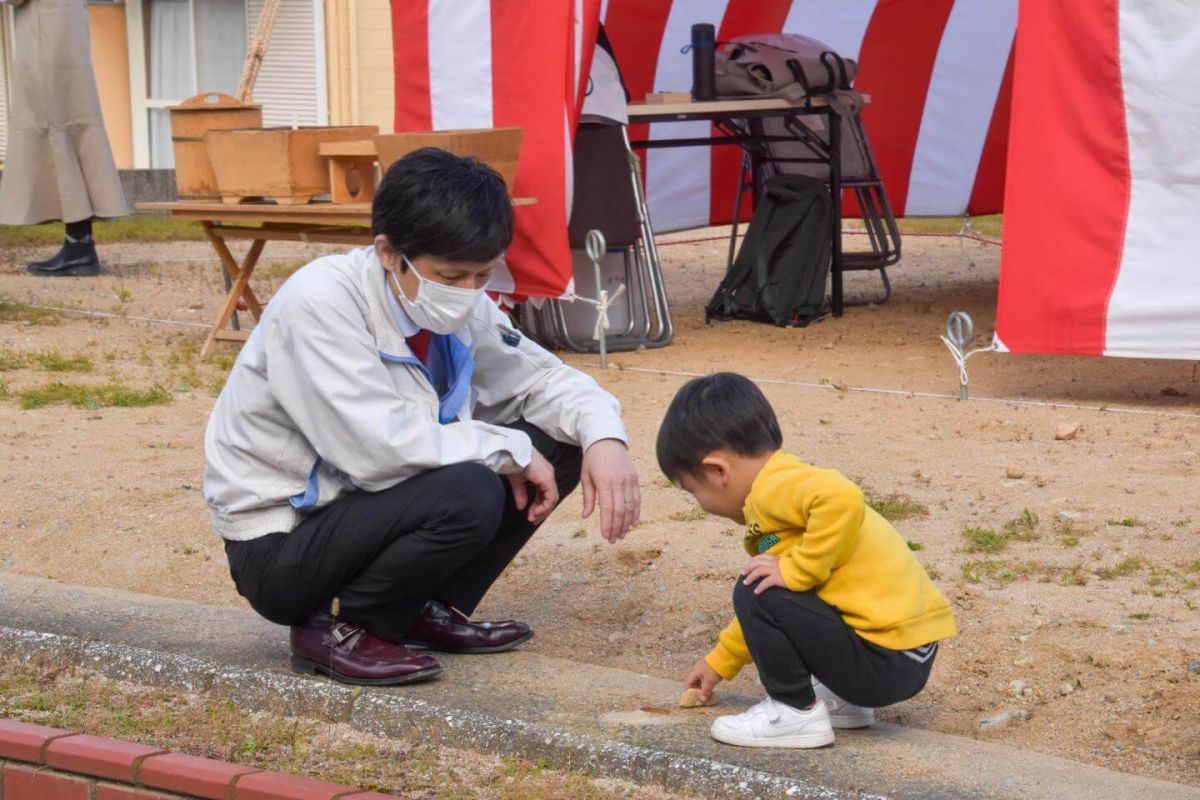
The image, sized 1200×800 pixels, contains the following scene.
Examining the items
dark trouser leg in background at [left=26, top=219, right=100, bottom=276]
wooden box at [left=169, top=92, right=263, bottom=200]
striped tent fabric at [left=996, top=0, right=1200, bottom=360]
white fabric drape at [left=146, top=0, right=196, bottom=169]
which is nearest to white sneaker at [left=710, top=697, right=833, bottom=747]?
striped tent fabric at [left=996, top=0, right=1200, bottom=360]

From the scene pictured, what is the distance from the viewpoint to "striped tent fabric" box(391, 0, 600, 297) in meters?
6.80

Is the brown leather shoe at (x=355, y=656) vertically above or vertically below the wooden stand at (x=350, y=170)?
below

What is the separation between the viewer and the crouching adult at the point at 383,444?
289 cm

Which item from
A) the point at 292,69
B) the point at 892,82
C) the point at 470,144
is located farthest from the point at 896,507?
the point at 292,69

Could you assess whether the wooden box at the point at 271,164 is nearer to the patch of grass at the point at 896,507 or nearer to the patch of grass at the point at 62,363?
the patch of grass at the point at 62,363

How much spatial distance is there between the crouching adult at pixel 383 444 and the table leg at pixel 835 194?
5423 millimetres

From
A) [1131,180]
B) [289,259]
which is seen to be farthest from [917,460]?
[289,259]

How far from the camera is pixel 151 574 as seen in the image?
4125 mm

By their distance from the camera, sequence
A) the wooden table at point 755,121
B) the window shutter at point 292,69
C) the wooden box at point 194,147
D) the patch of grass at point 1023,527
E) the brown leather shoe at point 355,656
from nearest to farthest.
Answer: the brown leather shoe at point 355,656
the patch of grass at point 1023,527
the wooden box at point 194,147
the wooden table at point 755,121
the window shutter at point 292,69

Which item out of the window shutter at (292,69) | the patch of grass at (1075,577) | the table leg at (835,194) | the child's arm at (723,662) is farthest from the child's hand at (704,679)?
the window shutter at (292,69)

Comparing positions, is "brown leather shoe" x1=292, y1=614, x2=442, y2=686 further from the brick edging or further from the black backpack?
the black backpack

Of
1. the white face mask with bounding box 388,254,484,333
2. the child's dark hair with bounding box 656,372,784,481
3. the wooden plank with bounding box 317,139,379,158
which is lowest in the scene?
the child's dark hair with bounding box 656,372,784,481

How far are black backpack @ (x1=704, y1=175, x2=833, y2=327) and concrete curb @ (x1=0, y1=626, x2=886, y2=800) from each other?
554 cm

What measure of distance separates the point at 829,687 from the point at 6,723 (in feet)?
5.10
